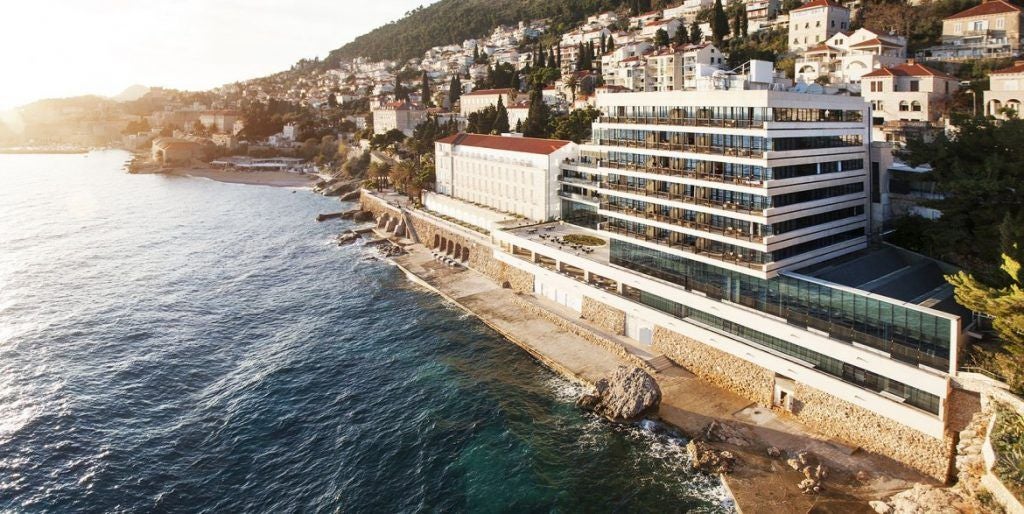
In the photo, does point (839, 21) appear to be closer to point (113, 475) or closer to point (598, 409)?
point (598, 409)

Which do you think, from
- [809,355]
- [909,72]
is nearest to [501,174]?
[909,72]

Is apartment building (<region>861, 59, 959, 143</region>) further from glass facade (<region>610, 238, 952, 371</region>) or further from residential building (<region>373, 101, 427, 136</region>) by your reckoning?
residential building (<region>373, 101, 427, 136</region>)

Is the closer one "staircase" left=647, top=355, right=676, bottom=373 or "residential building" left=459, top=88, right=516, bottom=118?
"staircase" left=647, top=355, right=676, bottom=373

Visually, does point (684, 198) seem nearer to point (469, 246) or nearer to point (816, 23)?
point (469, 246)

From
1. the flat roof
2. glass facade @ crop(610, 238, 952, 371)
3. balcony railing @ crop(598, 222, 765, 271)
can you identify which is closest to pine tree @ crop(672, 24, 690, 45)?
balcony railing @ crop(598, 222, 765, 271)

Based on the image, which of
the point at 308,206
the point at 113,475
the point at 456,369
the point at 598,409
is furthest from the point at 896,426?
the point at 308,206

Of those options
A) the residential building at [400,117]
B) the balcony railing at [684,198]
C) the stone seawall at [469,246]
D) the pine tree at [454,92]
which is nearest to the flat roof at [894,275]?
the balcony railing at [684,198]

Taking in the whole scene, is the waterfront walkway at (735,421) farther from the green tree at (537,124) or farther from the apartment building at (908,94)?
the green tree at (537,124)
